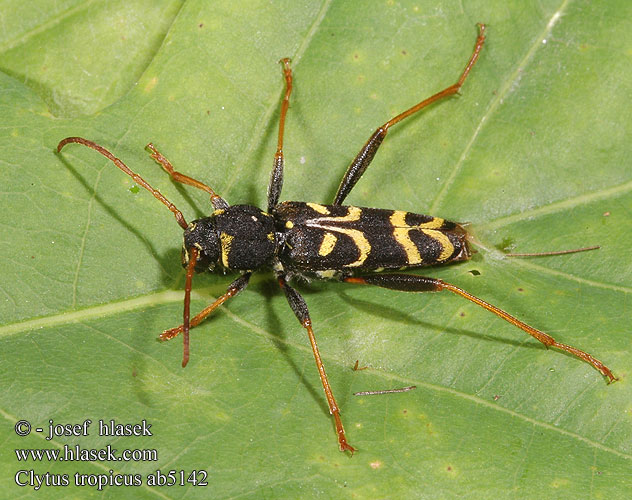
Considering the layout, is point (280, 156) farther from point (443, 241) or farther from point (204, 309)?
point (443, 241)

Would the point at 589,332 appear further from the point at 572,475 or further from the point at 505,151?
the point at 505,151

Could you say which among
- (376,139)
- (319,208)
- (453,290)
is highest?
(376,139)

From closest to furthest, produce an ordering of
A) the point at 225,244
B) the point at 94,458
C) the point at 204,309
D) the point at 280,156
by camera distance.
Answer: the point at 94,458 → the point at 204,309 → the point at 225,244 → the point at 280,156

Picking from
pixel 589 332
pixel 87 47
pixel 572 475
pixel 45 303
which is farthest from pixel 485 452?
pixel 87 47

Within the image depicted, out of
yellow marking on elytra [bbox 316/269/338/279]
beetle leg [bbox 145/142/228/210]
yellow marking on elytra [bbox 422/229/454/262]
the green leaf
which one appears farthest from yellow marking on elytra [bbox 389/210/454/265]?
beetle leg [bbox 145/142/228/210]

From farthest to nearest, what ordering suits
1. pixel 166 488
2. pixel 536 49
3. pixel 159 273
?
pixel 536 49 → pixel 159 273 → pixel 166 488

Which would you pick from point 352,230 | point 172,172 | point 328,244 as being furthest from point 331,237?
point 172,172

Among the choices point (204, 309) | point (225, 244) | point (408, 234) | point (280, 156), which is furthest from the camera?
point (408, 234)

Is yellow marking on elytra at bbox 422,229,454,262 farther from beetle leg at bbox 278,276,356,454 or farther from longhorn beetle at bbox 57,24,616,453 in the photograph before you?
beetle leg at bbox 278,276,356,454
